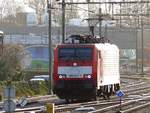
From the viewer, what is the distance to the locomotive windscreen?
29.1m

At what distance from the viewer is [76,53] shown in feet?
95.8

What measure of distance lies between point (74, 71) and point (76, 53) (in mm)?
963

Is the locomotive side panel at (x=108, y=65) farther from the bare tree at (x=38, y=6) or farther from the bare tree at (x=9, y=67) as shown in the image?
the bare tree at (x=38, y=6)

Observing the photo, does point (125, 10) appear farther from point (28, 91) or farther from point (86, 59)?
point (86, 59)

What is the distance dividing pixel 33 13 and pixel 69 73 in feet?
295

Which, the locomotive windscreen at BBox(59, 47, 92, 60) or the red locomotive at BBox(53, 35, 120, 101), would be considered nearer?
the red locomotive at BBox(53, 35, 120, 101)

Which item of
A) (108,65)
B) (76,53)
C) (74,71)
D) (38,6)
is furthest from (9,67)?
(38,6)

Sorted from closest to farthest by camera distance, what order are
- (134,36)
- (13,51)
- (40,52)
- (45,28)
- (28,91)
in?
1. (28,91)
2. (13,51)
3. (40,52)
4. (134,36)
5. (45,28)

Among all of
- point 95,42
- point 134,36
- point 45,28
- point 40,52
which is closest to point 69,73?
point 95,42

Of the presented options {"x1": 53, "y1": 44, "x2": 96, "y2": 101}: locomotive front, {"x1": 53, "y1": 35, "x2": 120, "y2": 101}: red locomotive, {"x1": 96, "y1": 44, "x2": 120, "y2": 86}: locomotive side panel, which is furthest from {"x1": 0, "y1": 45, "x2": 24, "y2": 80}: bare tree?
{"x1": 53, "y1": 44, "x2": 96, "y2": 101}: locomotive front

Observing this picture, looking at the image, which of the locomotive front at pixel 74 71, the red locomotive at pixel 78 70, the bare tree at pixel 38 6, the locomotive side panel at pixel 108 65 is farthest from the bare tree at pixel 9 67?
the bare tree at pixel 38 6

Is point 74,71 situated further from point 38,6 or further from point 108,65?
point 38,6

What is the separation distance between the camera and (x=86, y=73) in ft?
94.7

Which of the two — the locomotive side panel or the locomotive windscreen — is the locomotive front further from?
the locomotive side panel
